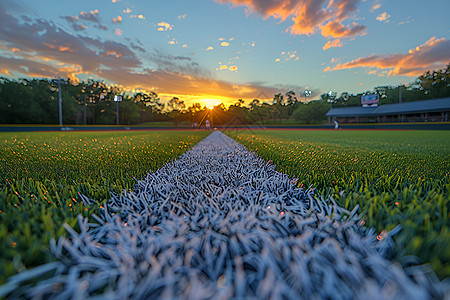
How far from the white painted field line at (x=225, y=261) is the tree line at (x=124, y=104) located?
4020 centimetres

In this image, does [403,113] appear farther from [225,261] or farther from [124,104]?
A: [124,104]

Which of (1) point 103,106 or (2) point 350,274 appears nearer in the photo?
(2) point 350,274

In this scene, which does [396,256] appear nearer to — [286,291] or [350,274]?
[350,274]

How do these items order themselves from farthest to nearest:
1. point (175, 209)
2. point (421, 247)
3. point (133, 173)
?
point (133, 173) → point (175, 209) → point (421, 247)

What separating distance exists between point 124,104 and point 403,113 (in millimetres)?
61537

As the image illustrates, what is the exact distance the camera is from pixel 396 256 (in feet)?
2.26

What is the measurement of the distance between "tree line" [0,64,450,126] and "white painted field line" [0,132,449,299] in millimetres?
40202

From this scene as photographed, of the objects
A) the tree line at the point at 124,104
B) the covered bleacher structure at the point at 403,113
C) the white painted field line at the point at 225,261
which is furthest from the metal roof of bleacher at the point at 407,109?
the white painted field line at the point at 225,261

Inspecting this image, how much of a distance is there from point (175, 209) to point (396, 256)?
961mm

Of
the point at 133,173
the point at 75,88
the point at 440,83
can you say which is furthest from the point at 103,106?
the point at 440,83

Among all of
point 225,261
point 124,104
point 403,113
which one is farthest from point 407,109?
point 124,104

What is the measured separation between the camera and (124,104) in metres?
56.0

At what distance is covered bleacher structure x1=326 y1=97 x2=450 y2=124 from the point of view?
3105 cm

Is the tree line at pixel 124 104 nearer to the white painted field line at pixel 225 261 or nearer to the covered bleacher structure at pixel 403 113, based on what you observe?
the covered bleacher structure at pixel 403 113
